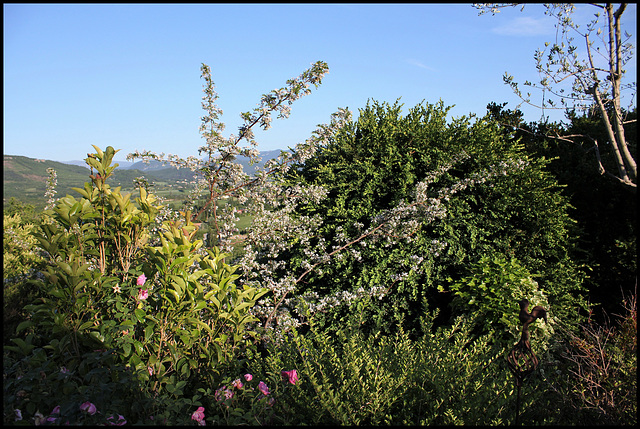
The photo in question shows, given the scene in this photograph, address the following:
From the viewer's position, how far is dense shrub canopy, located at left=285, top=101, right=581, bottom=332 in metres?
4.38

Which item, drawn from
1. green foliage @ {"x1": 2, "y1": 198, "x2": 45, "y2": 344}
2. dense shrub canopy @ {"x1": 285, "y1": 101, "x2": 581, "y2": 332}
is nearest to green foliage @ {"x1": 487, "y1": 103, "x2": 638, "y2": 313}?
dense shrub canopy @ {"x1": 285, "y1": 101, "x2": 581, "y2": 332}

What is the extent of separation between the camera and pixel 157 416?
210 cm

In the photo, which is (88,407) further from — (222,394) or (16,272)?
(16,272)

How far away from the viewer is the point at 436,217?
4.50 m

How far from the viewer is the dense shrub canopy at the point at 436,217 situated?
4.38 m

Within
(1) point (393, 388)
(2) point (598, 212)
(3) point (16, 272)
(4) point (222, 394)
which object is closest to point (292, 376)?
(4) point (222, 394)

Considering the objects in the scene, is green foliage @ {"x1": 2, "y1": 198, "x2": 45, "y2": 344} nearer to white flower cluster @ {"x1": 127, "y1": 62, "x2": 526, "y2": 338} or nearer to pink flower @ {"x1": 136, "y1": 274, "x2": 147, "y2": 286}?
white flower cluster @ {"x1": 127, "y1": 62, "x2": 526, "y2": 338}

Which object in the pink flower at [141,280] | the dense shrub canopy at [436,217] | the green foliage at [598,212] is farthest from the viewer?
the green foliage at [598,212]

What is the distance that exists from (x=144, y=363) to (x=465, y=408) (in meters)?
2.08

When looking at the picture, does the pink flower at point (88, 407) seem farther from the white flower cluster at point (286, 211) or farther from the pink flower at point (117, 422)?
the white flower cluster at point (286, 211)

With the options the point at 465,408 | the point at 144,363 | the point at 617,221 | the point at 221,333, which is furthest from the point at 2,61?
the point at 617,221

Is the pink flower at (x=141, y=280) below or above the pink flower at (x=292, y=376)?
above

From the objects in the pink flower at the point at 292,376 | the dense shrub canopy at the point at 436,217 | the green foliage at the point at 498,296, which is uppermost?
the dense shrub canopy at the point at 436,217

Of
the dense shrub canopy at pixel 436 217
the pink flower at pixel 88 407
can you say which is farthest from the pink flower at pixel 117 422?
the dense shrub canopy at pixel 436 217
